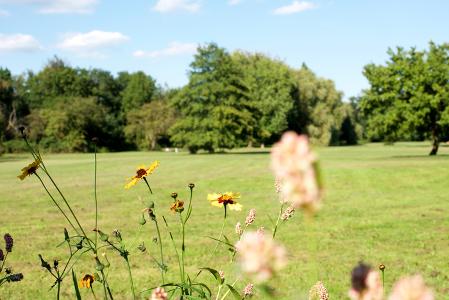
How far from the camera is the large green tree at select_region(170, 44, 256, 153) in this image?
4388 centimetres

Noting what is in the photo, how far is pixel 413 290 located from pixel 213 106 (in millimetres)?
44692

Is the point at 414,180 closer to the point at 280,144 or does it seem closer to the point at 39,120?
the point at 280,144

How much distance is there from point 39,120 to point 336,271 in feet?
189

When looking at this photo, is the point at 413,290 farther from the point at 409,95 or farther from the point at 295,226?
the point at 409,95

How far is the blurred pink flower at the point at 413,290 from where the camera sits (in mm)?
371

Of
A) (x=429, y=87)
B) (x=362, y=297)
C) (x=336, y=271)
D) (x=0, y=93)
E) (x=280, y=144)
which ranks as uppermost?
(x=0, y=93)

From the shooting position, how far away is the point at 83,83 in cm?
7025

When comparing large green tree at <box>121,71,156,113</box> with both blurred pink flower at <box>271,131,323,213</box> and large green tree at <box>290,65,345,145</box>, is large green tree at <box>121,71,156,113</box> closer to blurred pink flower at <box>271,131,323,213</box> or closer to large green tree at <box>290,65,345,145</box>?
large green tree at <box>290,65,345,145</box>

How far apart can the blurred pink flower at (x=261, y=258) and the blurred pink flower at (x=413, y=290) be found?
8 centimetres

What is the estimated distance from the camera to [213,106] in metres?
44.9

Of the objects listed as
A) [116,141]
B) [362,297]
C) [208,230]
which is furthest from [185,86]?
[362,297]

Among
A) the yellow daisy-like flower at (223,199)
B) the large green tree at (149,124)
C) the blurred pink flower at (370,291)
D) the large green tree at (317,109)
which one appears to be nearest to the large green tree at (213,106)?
the large green tree at (317,109)

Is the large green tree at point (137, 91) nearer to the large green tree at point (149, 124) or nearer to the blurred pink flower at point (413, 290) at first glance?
the large green tree at point (149, 124)

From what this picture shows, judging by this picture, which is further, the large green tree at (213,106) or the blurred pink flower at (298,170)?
the large green tree at (213,106)
